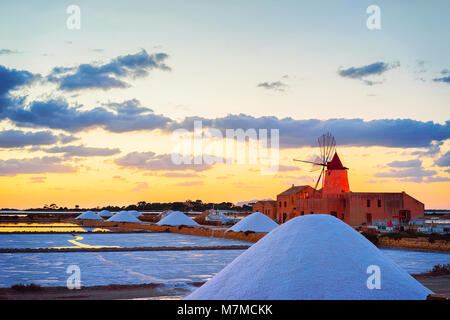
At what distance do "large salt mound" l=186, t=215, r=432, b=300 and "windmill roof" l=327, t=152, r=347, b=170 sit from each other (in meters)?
28.2

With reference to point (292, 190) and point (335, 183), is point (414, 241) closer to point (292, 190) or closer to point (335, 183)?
point (335, 183)

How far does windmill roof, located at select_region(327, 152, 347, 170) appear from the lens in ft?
108

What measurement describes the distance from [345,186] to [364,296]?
28.3 meters

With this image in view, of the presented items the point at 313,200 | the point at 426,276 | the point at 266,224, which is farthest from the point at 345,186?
the point at 426,276

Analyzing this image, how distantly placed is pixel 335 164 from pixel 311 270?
2946 centimetres

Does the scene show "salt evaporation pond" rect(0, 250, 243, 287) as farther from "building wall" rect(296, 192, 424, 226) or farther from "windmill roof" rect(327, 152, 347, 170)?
"windmill roof" rect(327, 152, 347, 170)

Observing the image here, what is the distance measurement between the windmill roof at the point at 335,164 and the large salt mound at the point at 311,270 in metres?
28.2

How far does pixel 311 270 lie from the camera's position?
454 centimetres

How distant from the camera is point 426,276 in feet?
31.5

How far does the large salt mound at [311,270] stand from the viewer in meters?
4.36

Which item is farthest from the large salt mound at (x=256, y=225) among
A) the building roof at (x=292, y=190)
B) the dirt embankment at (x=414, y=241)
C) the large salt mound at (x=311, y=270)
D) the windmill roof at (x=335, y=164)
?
the large salt mound at (x=311, y=270)

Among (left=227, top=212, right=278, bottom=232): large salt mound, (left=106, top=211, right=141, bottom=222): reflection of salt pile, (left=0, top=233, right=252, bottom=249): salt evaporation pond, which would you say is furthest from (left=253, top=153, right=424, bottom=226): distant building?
(left=106, top=211, right=141, bottom=222): reflection of salt pile

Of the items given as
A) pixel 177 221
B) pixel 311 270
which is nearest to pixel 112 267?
pixel 311 270
